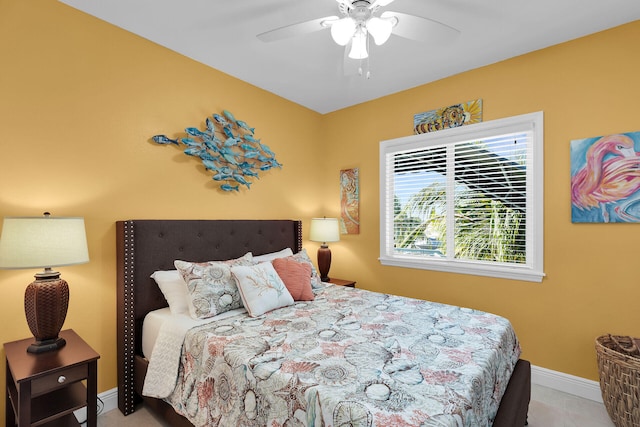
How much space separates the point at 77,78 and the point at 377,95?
2.72m

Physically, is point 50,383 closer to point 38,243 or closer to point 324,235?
point 38,243

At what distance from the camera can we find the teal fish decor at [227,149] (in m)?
2.62

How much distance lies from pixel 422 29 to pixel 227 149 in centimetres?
188

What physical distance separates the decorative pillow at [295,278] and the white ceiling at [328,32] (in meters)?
1.79

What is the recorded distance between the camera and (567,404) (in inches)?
88.0

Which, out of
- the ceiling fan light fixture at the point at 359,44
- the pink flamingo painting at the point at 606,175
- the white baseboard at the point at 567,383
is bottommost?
the white baseboard at the point at 567,383

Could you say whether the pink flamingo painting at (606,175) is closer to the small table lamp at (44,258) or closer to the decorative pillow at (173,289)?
the decorative pillow at (173,289)

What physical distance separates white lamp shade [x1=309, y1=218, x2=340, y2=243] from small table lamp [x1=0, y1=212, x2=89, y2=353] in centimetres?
217

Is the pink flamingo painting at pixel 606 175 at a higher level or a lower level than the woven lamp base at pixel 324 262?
higher

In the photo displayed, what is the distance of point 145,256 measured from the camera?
7.34ft

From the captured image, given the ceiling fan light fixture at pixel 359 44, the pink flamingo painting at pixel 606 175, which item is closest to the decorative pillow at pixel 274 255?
the ceiling fan light fixture at pixel 359 44

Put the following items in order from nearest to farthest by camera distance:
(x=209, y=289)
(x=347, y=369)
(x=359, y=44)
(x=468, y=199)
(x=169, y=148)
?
(x=347, y=369)
(x=359, y=44)
(x=209, y=289)
(x=169, y=148)
(x=468, y=199)

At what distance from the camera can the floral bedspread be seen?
44.0 inches

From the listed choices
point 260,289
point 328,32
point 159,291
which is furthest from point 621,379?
point 159,291
